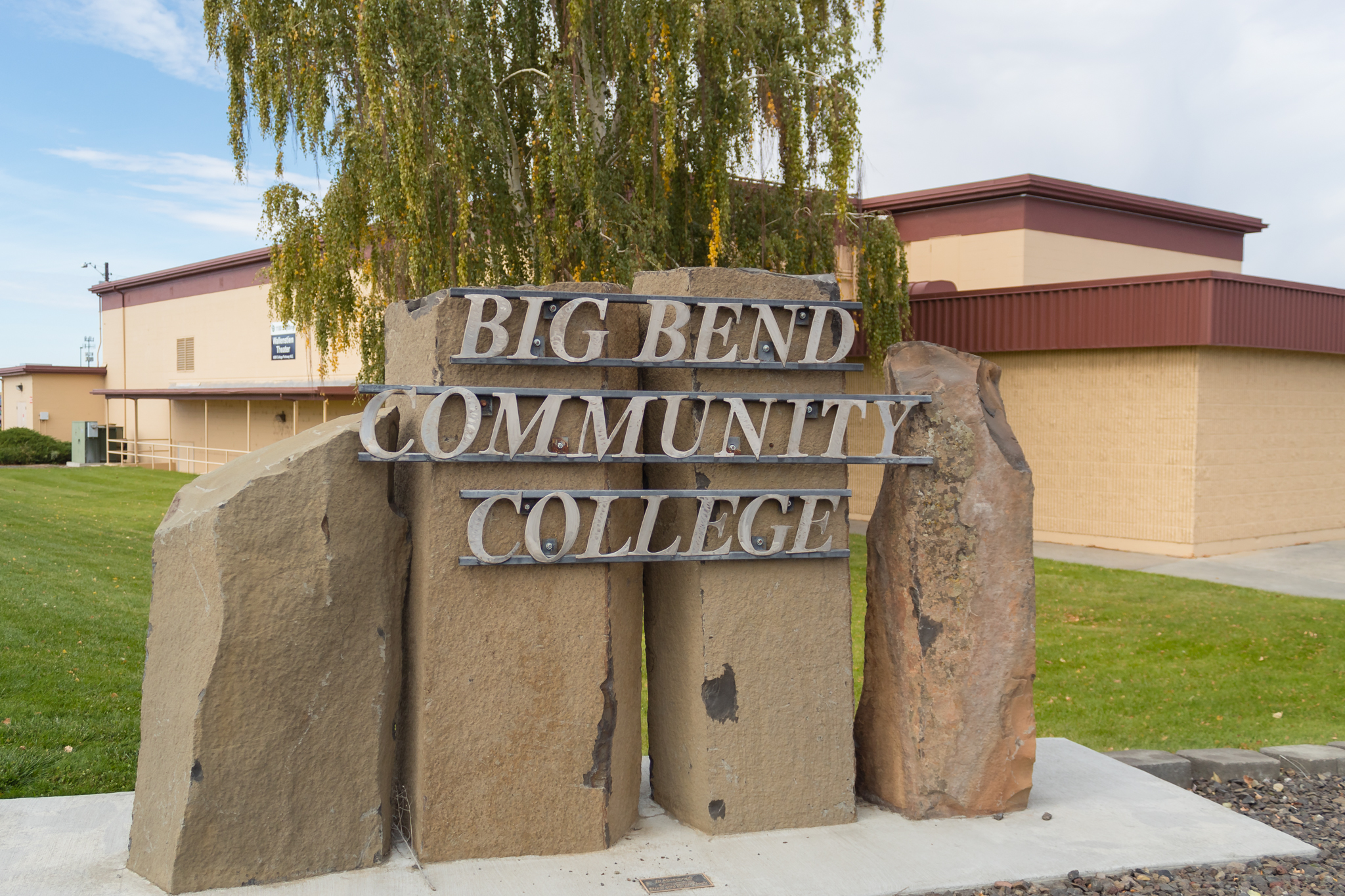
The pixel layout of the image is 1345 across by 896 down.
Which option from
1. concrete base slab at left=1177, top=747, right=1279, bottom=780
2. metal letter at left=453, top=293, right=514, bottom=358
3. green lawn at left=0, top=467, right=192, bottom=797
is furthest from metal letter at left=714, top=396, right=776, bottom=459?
green lawn at left=0, top=467, right=192, bottom=797

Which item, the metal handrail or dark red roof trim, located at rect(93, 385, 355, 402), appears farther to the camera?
the metal handrail

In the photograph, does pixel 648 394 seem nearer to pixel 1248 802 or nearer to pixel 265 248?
pixel 1248 802

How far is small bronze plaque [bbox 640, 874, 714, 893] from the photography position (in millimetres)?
4035

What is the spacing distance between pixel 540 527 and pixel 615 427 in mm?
557

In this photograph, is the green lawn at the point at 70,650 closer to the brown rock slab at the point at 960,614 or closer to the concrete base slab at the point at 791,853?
the concrete base slab at the point at 791,853

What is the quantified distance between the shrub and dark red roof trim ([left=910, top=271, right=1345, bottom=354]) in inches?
1084

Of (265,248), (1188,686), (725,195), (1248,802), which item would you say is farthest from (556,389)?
(265,248)

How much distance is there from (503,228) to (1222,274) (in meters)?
9.63

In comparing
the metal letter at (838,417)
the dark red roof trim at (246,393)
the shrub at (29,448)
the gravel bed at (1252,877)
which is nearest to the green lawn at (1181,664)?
the gravel bed at (1252,877)

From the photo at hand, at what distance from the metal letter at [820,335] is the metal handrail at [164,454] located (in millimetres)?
26735

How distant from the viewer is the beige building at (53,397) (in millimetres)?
37062

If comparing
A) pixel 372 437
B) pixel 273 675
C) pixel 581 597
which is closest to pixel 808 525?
pixel 581 597

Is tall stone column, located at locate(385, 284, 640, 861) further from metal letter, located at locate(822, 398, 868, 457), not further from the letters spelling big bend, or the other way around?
metal letter, located at locate(822, 398, 868, 457)

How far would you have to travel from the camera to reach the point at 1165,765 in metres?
5.83
